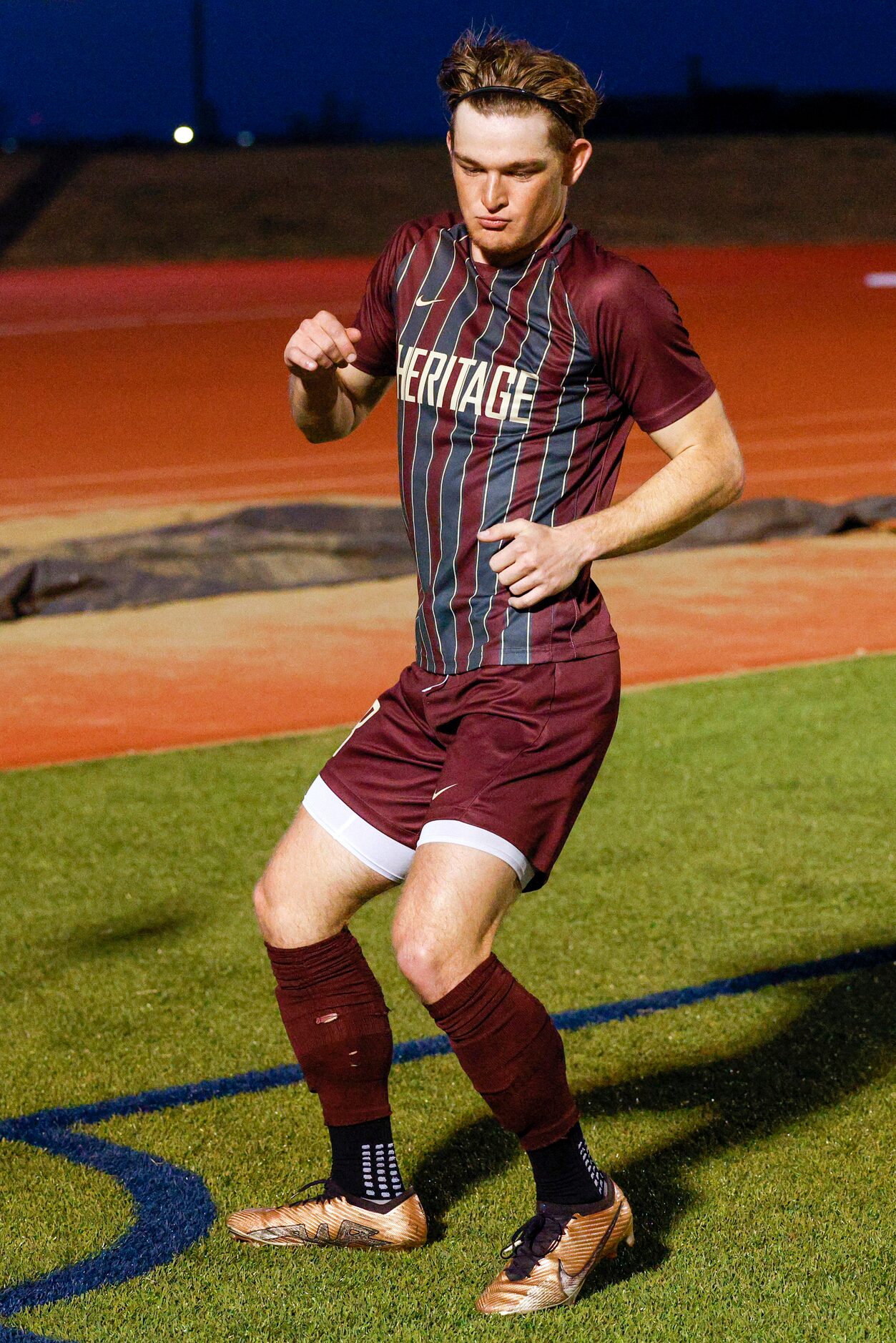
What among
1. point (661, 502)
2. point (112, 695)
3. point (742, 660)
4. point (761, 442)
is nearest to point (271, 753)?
point (112, 695)

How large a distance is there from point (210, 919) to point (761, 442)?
13534mm

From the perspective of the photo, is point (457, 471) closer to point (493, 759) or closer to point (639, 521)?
point (639, 521)

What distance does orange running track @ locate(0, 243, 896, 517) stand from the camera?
16406 mm

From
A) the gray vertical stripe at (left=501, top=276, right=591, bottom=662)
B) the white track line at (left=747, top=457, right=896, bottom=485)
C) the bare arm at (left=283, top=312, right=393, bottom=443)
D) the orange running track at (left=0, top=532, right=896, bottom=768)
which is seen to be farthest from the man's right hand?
the white track line at (left=747, top=457, right=896, bottom=485)

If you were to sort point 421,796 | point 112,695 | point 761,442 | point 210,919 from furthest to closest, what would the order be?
1. point 761,442
2. point 112,695
3. point 210,919
4. point 421,796

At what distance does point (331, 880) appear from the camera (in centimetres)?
332

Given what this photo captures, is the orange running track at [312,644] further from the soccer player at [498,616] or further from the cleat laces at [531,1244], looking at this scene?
the cleat laces at [531,1244]

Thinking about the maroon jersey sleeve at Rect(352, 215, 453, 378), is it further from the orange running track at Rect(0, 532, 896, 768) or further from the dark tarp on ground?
the dark tarp on ground

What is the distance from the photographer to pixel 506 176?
3.10 meters

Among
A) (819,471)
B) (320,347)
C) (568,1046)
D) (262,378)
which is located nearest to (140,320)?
(262,378)

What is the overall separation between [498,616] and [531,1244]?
118 centimetres

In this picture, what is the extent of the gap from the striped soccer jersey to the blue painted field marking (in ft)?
4.29

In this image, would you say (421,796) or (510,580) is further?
(421,796)

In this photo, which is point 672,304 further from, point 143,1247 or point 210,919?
point 210,919
